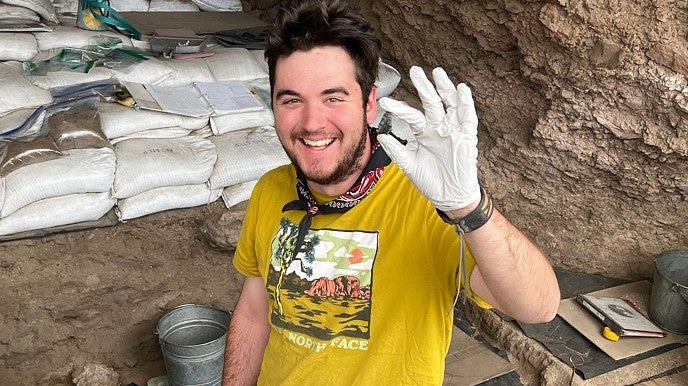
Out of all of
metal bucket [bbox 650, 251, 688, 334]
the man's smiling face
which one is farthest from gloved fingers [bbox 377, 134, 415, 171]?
metal bucket [bbox 650, 251, 688, 334]

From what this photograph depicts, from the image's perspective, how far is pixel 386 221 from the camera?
58.9 inches

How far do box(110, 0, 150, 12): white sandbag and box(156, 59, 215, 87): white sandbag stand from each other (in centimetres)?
160

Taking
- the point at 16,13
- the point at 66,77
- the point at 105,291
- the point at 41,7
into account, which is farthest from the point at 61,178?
the point at 41,7

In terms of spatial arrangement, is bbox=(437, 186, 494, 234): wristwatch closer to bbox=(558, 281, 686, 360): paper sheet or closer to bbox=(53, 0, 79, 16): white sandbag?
bbox=(558, 281, 686, 360): paper sheet

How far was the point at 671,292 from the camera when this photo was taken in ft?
9.36

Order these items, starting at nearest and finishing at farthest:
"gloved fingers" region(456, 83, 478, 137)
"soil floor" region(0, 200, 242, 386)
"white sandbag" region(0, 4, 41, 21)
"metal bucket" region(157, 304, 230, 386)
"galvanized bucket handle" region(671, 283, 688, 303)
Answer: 1. "gloved fingers" region(456, 83, 478, 137)
2. "galvanized bucket handle" region(671, 283, 688, 303)
3. "metal bucket" region(157, 304, 230, 386)
4. "soil floor" region(0, 200, 242, 386)
5. "white sandbag" region(0, 4, 41, 21)

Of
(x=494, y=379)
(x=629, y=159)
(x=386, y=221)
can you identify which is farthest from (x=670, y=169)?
(x=386, y=221)

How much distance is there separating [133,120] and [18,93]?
1.92 ft

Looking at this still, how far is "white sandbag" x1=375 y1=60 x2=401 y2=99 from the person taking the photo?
4035 mm

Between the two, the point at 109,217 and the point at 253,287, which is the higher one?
the point at 253,287

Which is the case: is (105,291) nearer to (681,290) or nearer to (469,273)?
(469,273)

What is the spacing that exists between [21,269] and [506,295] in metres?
2.61

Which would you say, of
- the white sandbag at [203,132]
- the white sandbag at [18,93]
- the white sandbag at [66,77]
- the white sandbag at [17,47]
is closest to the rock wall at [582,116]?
the white sandbag at [203,132]

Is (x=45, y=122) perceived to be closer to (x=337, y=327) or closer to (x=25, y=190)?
(x=25, y=190)
